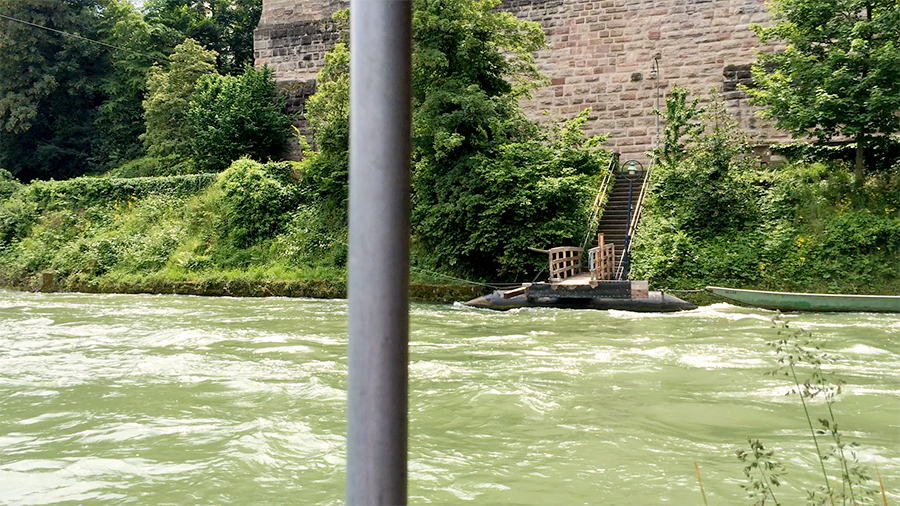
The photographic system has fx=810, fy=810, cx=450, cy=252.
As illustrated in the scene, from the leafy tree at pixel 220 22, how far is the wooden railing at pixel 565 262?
1888 cm

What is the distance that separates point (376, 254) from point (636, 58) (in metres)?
21.9

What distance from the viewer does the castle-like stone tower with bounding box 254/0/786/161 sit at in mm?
20938

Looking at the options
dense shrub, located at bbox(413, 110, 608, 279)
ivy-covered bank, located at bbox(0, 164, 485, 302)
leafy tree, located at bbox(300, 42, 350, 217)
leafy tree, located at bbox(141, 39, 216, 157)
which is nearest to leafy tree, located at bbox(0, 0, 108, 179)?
leafy tree, located at bbox(141, 39, 216, 157)

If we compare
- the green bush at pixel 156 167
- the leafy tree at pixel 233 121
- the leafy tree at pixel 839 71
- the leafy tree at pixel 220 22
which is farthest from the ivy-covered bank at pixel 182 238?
the leafy tree at pixel 220 22

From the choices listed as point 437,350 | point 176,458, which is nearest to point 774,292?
point 437,350

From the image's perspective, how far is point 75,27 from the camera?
28500 mm

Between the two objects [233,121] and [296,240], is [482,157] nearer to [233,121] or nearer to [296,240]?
[296,240]

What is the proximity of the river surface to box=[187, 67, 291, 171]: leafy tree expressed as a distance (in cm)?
1177

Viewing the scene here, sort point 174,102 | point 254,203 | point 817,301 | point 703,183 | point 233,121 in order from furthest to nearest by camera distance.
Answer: point 174,102, point 233,121, point 254,203, point 703,183, point 817,301

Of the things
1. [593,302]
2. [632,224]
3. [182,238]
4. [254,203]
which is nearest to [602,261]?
[593,302]

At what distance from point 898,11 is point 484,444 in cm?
1326

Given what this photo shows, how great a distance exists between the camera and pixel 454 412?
23.6 feet

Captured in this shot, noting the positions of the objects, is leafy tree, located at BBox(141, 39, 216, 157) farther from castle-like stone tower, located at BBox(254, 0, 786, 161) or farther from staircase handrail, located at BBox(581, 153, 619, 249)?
staircase handrail, located at BBox(581, 153, 619, 249)

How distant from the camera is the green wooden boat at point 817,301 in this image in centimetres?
1348
